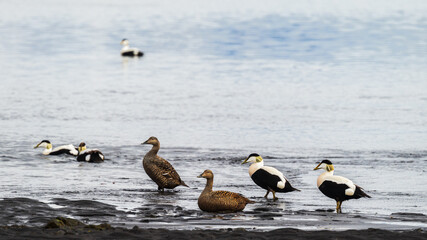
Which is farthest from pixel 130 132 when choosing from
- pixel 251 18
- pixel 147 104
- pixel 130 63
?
pixel 251 18

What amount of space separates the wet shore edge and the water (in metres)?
1.52

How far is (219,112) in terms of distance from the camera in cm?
2855

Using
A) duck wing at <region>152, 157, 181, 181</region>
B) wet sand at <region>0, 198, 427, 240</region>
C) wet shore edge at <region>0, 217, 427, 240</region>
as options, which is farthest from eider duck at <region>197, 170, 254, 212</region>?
duck wing at <region>152, 157, 181, 181</region>

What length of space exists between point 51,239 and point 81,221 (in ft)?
6.34

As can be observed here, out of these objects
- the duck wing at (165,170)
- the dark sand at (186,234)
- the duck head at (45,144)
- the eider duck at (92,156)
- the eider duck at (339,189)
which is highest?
the duck head at (45,144)

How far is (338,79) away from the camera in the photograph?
38.6 meters

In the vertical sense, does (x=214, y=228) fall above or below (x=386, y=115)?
below

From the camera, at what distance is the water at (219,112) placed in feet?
55.2

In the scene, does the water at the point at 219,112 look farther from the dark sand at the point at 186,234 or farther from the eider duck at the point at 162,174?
the dark sand at the point at 186,234

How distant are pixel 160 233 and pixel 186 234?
0.35 metres

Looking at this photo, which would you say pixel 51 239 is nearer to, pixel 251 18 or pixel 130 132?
pixel 130 132

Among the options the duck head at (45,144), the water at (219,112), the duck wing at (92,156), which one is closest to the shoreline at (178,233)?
the water at (219,112)

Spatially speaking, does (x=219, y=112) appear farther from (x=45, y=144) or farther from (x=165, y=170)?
(x=165, y=170)

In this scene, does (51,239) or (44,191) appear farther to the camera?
(44,191)
